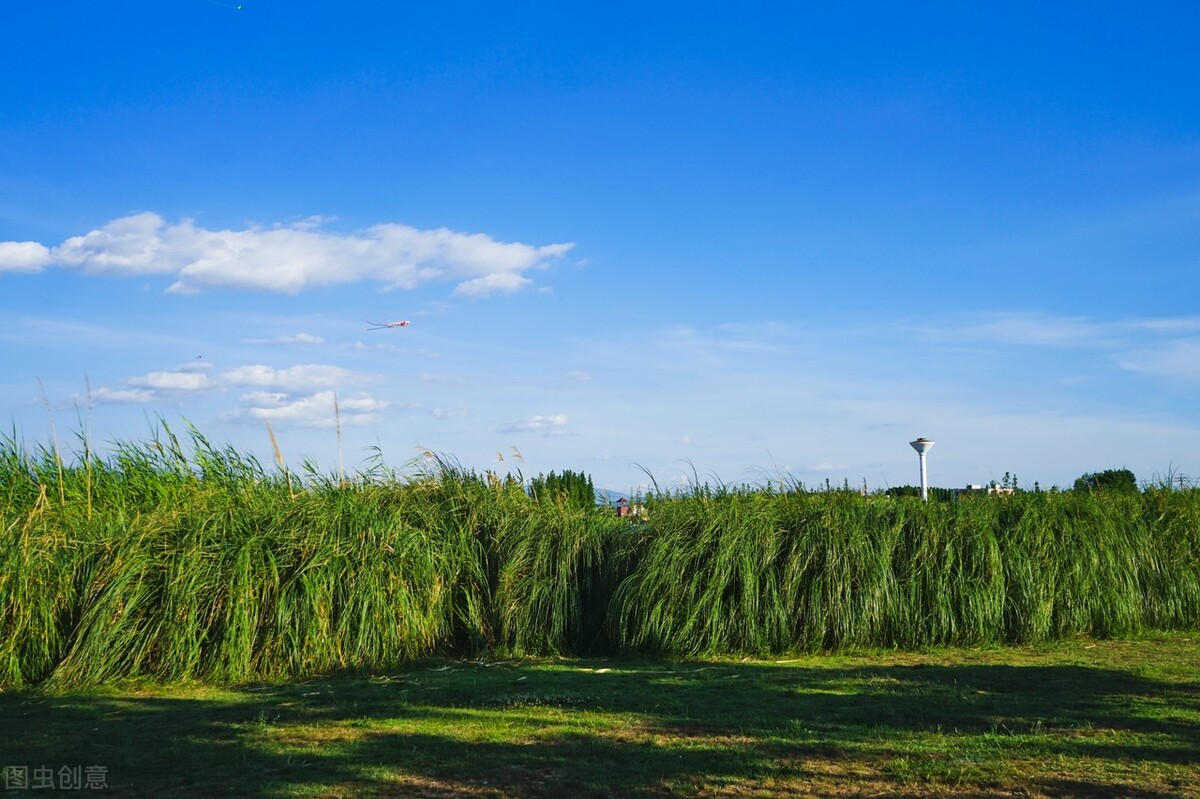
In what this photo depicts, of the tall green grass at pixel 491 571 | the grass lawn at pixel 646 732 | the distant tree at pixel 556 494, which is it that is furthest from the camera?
the distant tree at pixel 556 494

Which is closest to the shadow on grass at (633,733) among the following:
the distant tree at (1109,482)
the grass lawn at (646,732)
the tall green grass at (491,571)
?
the grass lawn at (646,732)

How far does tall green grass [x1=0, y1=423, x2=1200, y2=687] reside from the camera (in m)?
7.59

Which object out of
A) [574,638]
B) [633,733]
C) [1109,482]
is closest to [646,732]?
[633,733]

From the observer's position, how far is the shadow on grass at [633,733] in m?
4.57

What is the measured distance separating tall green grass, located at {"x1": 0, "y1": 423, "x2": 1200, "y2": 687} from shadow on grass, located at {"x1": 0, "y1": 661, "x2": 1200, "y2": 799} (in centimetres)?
60

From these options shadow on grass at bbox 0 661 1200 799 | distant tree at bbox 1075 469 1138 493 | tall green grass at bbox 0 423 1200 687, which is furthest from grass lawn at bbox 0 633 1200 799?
distant tree at bbox 1075 469 1138 493

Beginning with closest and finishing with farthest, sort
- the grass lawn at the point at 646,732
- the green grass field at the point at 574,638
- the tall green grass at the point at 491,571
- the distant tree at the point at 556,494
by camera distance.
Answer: the grass lawn at the point at 646,732, the green grass field at the point at 574,638, the tall green grass at the point at 491,571, the distant tree at the point at 556,494

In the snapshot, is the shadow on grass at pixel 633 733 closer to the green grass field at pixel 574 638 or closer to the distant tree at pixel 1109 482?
the green grass field at pixel 574 638

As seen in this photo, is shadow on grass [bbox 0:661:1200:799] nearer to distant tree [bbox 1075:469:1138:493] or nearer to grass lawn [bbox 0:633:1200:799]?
grass lawn [bbox 0:633:1200:799]

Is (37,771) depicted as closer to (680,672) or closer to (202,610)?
(202,610)

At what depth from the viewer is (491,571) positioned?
29.1ft

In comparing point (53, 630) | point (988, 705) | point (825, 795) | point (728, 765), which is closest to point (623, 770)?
point (728, 765)

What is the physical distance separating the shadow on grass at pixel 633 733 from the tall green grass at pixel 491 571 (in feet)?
1.97

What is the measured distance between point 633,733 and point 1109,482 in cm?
1034
